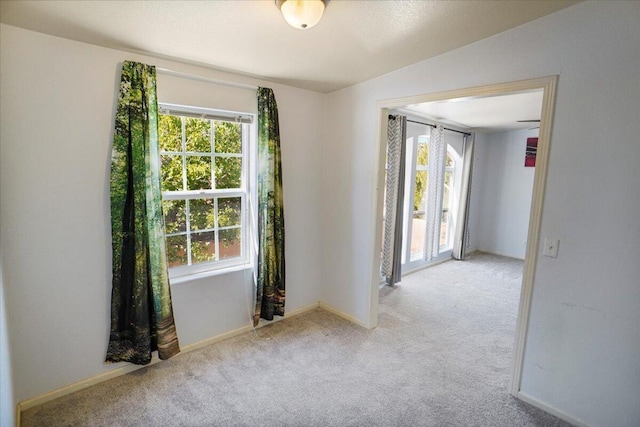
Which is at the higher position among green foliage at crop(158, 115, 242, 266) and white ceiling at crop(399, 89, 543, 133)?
white ceiling at crop(399, 89, 543, 133)

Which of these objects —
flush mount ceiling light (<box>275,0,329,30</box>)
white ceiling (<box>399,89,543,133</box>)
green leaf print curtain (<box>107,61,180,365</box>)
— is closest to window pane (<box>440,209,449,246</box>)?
white ceiling (<box>399,89,543,133</box>)

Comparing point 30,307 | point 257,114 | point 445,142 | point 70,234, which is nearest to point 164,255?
point 70,234

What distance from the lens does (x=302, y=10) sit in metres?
1.47

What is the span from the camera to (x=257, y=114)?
2.85 meters

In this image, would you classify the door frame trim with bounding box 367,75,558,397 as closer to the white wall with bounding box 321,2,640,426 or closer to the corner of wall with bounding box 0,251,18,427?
the white wall with bounding box 321,2,640,426

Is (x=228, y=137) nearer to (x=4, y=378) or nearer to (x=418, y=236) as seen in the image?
(x=4, y=378)

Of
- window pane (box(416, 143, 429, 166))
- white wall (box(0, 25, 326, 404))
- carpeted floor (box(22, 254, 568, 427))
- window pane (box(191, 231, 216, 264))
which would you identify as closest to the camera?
white wall (box(0, 25, 326, 404))

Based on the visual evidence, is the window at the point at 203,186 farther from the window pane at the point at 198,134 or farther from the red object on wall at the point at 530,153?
the red object on wall at the point at 530,153

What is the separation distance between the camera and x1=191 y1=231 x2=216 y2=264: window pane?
276 cm

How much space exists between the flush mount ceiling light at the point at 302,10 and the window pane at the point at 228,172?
5.11ft

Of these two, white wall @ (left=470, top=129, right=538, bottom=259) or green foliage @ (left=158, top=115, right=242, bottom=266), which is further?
white wall @ (left=470, top=129, right=538, bottom=259)

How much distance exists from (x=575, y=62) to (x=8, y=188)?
3352 millimetres

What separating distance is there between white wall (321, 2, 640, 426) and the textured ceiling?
197mm

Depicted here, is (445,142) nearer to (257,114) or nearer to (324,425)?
(257,114)
